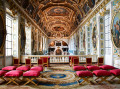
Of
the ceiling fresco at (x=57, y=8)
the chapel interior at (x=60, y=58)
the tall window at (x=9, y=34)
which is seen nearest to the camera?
the chapel interior at (x=60, y=58)

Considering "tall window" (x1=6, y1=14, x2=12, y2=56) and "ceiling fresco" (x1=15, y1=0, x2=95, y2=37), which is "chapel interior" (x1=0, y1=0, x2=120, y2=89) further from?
"ceiling fresco" (x1=15, y1=0, x2=95, y2=37)

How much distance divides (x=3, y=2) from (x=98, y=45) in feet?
32.8

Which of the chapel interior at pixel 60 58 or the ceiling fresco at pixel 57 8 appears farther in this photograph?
the ceiling fresco at pixel 57 8

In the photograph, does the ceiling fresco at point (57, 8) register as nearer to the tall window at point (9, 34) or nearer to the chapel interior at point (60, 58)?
the chapel interior at point (60, 58)

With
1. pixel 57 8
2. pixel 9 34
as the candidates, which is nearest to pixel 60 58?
pixel 9 34

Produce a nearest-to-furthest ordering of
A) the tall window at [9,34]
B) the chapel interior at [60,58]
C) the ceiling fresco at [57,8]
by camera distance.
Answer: the chapel interior at [60,58], the tall window at [9,34], the ceiling fresco at [57,8]

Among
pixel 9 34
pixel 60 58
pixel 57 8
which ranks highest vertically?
pixel 57 8

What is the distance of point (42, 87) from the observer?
4562 mm

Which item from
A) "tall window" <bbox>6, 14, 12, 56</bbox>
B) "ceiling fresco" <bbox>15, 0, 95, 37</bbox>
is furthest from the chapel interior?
"ceiling fresco" <bbox>15, 0, 95, 37</bbox>

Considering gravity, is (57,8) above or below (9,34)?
above

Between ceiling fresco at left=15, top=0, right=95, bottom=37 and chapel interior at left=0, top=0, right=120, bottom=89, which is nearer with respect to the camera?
chapel interior at left=0, top=0, right=120, bottom=89

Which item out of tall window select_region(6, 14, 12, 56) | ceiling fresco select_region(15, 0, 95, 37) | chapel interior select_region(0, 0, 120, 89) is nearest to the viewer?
chapel interior select_region(0, 0, 120, 89)

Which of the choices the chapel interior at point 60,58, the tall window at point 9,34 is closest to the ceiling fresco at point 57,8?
the chapel interior at point 60,58

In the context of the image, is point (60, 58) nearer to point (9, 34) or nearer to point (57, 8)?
point (9, 34)
